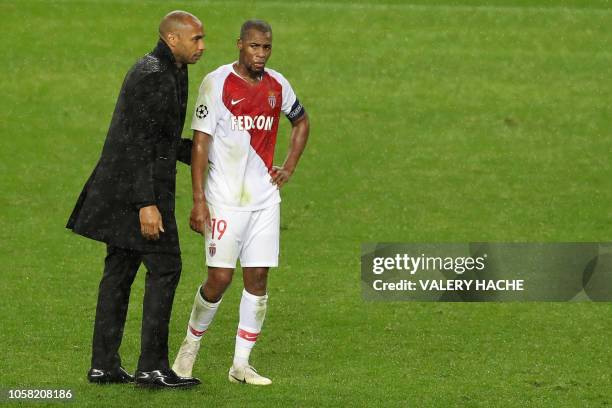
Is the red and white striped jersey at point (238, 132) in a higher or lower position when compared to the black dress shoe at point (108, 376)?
higher

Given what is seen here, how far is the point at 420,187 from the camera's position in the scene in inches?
679

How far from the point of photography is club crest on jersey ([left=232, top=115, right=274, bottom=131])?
945 cm

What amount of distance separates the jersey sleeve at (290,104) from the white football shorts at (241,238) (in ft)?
2.34

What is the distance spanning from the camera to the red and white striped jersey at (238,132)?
30.9 feet

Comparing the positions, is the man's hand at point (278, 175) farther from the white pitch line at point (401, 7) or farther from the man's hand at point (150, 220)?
the white pitch line at point (401, 7)

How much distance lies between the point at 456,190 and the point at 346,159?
5.38 feet

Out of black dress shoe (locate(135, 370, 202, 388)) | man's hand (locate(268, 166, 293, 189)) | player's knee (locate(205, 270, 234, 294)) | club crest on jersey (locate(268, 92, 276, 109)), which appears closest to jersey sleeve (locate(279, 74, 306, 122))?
club crest on jersey (locate(268, 92, 276, 109))

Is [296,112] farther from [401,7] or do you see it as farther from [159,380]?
[401,7]

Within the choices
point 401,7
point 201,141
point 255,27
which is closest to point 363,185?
point 401,7

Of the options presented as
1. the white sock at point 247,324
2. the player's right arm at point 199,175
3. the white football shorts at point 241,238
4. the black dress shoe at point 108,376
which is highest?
the player's right arm at point 199,175

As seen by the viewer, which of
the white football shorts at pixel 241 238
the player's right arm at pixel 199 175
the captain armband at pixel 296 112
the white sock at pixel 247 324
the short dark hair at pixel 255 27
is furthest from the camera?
the captain armband at pixel 296 112

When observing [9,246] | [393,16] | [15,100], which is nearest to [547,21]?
[393,16]

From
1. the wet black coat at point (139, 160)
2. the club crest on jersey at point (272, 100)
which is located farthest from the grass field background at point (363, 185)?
the club crest on jersey at point (272, 100)

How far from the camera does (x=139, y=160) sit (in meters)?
9.15
